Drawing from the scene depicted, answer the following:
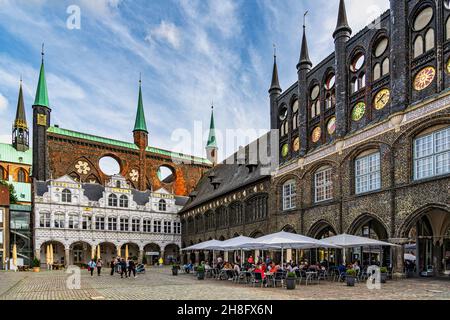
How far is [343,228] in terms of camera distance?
83.6ft

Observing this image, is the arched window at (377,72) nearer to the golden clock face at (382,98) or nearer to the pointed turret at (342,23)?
the golden clock face at (382,98)

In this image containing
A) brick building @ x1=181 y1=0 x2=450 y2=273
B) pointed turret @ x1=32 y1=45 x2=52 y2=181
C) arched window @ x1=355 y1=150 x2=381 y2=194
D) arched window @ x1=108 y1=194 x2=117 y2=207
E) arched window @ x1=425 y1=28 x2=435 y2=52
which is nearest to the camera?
brick building @ x1=181 y1=0 x2=450 y2=273

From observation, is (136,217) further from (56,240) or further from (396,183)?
(396,183)

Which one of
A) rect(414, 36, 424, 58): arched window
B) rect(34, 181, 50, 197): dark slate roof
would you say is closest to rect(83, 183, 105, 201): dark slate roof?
rect(34, 181, 50, 197): dark slate roof

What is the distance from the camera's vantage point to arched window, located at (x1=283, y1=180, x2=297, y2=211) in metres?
31.9

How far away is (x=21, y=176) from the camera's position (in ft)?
256

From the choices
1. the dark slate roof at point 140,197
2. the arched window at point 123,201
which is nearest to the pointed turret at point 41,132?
the arched window at point 123,201

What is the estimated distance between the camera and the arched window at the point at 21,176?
77625 millimetres

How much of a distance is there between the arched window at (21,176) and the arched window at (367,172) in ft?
228

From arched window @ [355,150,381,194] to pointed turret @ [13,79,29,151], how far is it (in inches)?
2891

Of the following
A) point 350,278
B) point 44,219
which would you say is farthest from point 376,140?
point 44,219

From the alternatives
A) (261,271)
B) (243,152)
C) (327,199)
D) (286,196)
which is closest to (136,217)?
(243,152)

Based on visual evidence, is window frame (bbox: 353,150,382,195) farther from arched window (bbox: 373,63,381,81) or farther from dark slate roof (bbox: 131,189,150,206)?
dark slate roof (bbox: 131,189,150,206)
